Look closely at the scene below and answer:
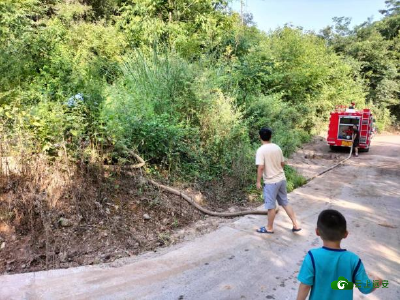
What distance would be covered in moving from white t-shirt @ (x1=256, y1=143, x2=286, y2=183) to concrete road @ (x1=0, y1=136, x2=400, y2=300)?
96 centimetres

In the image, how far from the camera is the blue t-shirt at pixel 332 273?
187 centimetres

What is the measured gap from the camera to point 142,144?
19.5 ft

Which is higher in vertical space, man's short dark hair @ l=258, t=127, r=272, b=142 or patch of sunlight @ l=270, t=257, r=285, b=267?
man's short dark hair @ l=258, t=127, r=272, b=142

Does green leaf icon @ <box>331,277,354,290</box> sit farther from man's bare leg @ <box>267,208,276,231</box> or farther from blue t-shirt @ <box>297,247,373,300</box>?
man's bare leg @ <box>267,208,276,231</box>

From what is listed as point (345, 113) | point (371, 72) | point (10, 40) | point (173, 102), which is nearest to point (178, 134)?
point (173, 102)

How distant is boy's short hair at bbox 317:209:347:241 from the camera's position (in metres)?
1.92

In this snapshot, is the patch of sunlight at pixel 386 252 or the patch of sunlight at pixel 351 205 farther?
the patch of sunlight at pixel 351 205

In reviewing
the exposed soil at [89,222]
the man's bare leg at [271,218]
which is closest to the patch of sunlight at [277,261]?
the man's bare leg at [271,218]

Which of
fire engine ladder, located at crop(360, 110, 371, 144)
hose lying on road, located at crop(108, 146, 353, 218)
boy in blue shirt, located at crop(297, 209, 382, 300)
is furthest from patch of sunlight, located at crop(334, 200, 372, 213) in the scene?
fire engine ladder, located at crop(360, 110, 371, 144)

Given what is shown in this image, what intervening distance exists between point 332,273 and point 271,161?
2.86 meters

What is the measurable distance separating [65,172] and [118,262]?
1.67m

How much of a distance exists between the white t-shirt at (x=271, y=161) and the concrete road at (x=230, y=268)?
3.15 ft

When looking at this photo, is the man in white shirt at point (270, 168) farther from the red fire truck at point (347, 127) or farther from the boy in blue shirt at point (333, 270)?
the red fire truck at point (347, 127)

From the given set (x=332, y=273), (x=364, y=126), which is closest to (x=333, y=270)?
(x=332, y=273)
